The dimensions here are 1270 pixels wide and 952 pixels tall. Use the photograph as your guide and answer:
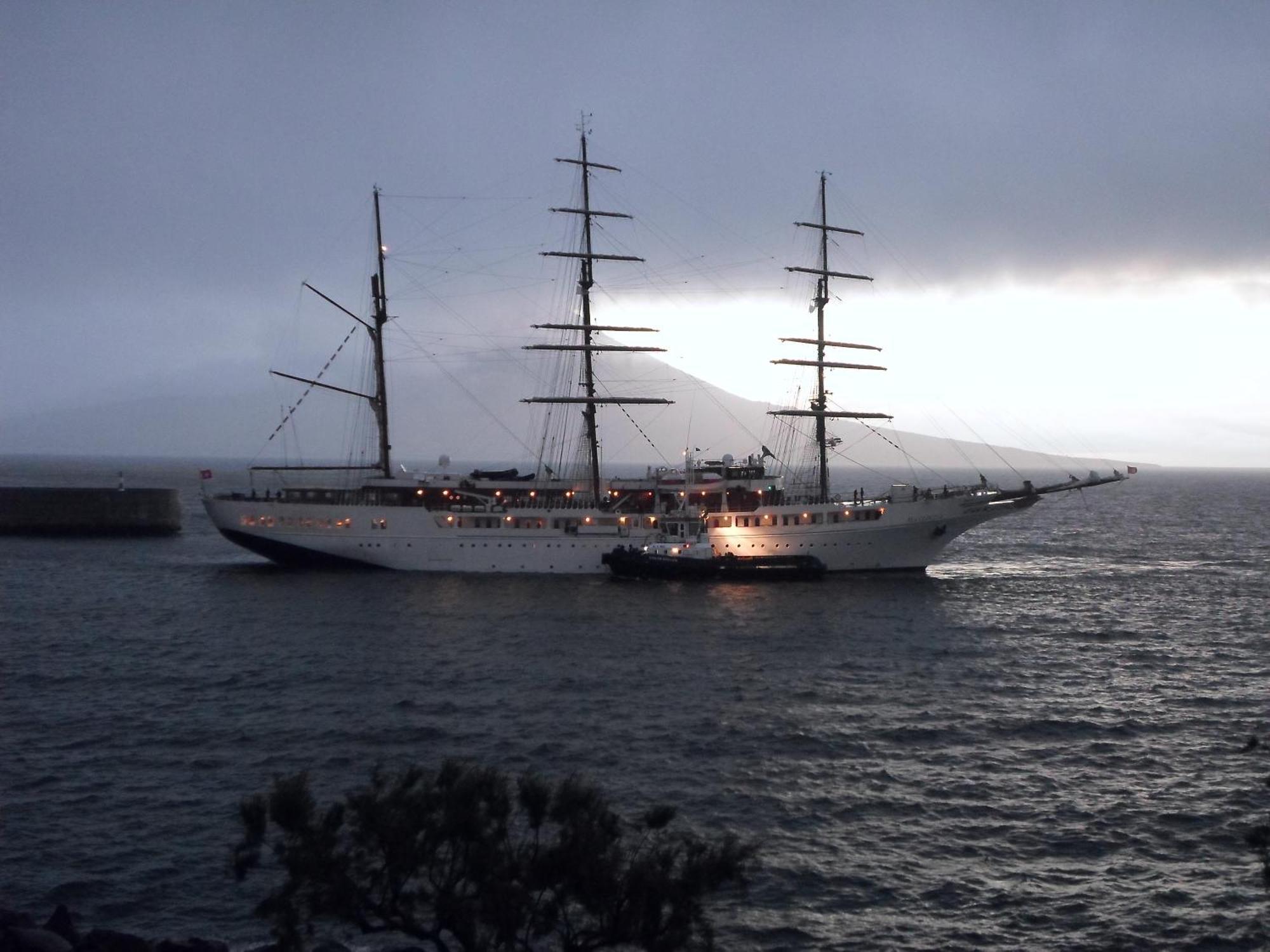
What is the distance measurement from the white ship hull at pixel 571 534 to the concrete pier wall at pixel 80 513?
27373 mm

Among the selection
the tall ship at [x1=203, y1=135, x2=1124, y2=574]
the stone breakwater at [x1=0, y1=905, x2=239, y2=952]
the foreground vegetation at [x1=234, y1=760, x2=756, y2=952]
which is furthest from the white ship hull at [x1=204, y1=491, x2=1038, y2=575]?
the foreground vegetation at [x1=234, y1=760, x2=756, y2=952]

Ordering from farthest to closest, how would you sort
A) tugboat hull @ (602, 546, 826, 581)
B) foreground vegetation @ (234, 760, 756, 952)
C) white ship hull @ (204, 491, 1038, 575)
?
white ship hull @ (204, 491, 1038, 575)
tugboat hull @ (602, 546, 826, 581)
foreground vegetation @ (234, 760, 756, 952)

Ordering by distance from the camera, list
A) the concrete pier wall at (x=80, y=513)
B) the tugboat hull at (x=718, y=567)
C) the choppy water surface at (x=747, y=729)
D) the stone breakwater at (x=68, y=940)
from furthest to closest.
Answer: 1. the concrete pier wall at (x=80, y=513)
2. the tugboat hull at (x=718, y=567)
3. the choppy water surface at (x=747, y=729)
4. the stone breakwater at (x=68, y=940)

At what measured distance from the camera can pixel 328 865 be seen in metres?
10.7

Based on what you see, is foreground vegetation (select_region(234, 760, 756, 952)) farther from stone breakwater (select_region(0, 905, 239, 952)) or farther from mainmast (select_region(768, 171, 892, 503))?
mainmast (select_region(768, 171, 892, 503))

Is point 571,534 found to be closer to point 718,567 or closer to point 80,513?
point 718,567

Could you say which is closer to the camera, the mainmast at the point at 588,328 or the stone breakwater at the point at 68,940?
the stone breakwater at the point at 68,940

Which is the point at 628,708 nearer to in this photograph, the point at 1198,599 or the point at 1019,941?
the point at 1019,941

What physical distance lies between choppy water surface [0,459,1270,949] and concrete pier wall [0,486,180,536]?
25.6 meters

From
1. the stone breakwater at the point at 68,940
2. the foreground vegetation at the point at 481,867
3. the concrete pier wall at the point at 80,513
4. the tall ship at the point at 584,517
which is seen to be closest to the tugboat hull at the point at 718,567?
the tall ship at the point at 584,517

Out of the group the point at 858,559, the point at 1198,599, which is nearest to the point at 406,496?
the point at 858,559

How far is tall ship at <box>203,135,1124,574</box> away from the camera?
52.4m

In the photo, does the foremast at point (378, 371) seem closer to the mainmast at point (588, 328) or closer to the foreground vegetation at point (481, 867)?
the mainmast at point (588, 328)

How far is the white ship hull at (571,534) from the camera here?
5222 cm
